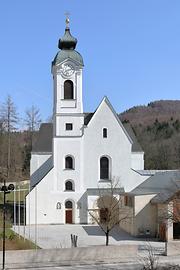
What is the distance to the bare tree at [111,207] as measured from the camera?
143 ft

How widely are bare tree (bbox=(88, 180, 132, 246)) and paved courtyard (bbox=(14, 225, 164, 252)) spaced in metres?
0.98

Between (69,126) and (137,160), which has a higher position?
(69,126)

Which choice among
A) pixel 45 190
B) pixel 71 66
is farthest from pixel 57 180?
pixel 71 66

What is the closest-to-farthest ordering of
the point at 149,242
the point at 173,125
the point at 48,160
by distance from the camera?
the point at 149,242, the point at 48,160, the point at 173,125

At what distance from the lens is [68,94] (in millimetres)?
52188

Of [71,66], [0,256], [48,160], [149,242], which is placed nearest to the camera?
[0,256]

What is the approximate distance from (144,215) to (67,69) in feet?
59.6

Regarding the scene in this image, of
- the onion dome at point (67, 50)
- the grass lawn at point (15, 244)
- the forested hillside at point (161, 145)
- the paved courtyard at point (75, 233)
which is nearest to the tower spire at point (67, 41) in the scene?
the onion dome at point (67, 50)

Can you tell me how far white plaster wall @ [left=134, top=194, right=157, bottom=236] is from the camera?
41.3m

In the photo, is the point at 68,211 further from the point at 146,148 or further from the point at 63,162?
the point at 146,148

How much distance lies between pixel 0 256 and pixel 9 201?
3474cm

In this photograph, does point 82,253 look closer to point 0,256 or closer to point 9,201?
point 0,256

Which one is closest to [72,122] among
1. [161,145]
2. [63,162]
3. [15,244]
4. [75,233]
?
[63,162]

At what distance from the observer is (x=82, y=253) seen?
28.8 meters
